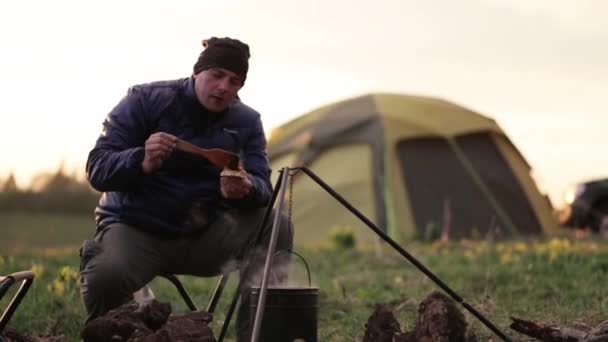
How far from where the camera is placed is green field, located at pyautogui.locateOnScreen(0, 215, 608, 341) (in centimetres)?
462

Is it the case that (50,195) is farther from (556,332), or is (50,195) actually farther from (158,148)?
(556,332)

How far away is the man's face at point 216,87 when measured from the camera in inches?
153

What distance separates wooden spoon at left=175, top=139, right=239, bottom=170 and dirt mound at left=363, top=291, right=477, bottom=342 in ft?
2.60

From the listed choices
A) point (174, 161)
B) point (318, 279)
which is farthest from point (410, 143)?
point (174, 161)

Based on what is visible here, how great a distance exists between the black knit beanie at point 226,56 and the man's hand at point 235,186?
1.61 feet

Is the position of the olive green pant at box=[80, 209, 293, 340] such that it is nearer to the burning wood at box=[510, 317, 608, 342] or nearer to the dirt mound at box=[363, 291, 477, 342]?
the dirt mound at box=[363, 291, 477, 342]

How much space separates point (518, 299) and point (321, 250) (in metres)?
3.68

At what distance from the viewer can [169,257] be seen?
13.2 feet

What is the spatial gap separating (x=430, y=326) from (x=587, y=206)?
9.63m

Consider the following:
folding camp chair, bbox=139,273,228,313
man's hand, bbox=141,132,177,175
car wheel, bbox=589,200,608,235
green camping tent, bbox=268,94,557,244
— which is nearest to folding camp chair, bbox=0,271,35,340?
man's hand, bbox=141,132,177,175

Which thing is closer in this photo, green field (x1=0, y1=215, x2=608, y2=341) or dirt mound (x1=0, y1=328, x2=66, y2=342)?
dirt mound (x1=0, y1=328, x2=66, y2=342)

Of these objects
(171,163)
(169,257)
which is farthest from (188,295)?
(171,163)

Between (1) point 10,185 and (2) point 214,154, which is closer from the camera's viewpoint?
(2) point 214,154

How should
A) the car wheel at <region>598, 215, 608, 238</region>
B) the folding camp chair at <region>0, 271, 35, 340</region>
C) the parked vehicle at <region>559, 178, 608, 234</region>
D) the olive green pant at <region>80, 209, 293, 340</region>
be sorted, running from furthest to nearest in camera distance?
1. the parked vehicle at <region>559, 178, 608, 234</region>
2. the car wheel at <region>598, 215, 608, 238</region>
3. the olive green pant at <region>80, 209, 293, 340</region>
4. the folding camp chair at <region>0, 271, 35, 340</region>
